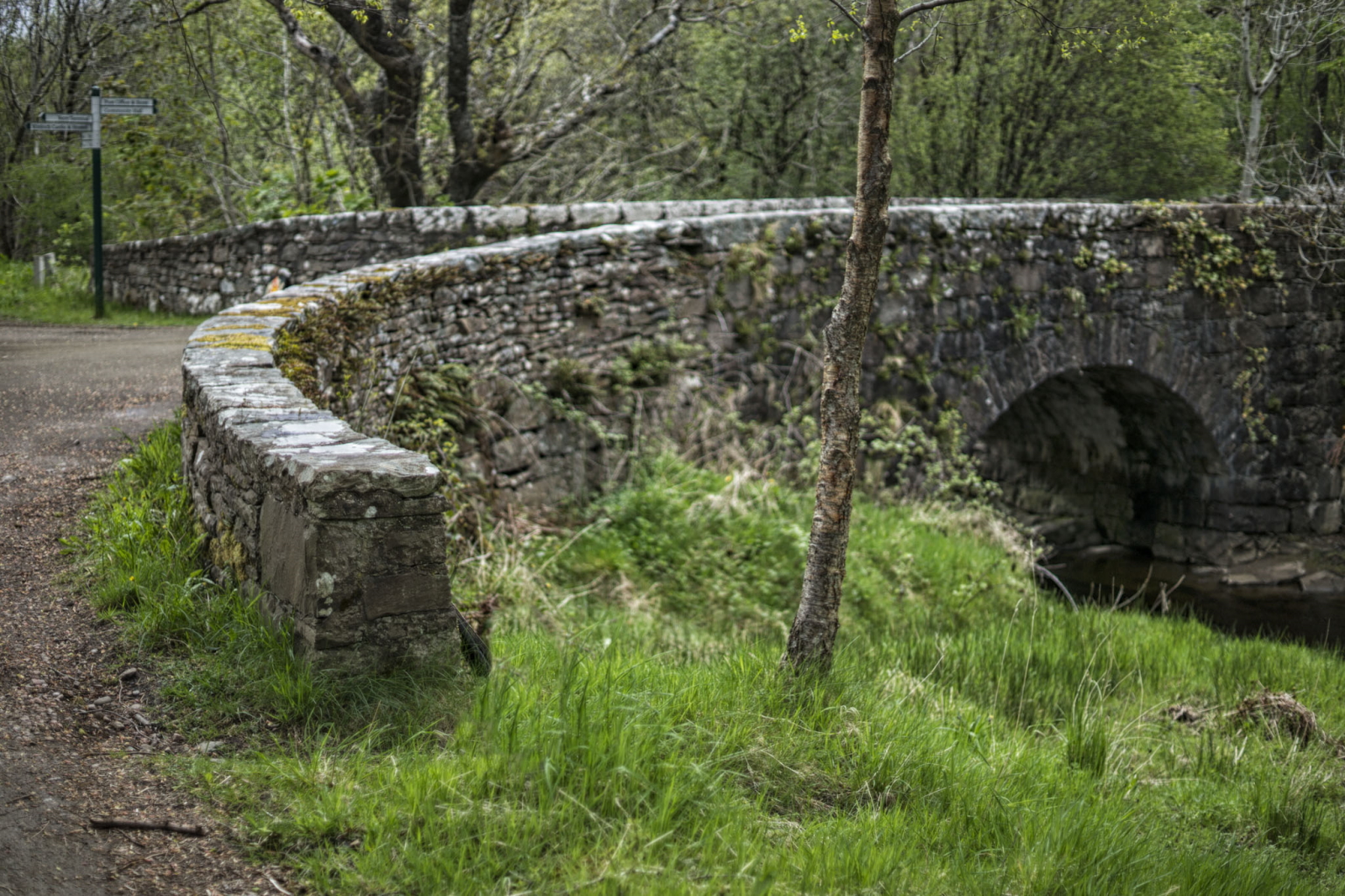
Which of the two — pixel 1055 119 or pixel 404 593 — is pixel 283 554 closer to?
pixel 404 593

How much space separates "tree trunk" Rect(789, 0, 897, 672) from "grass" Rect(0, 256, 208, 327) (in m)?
9.06

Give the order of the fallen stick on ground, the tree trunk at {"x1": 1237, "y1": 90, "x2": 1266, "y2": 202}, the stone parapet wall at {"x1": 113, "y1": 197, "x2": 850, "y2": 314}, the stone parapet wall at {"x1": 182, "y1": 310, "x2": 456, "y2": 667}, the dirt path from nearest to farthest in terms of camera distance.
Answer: the dirt path
the fallen stick on ground
the stone parapet wall at {"x1": 182, "y1": 310, "x2": 456, "y2": 667}
the stone parapet wall at {"x1": 113, "y1": 197, "x2": 850, "y2": 314}
the tree trunk at {"x1": 1237, "y1": 90, "x2": 1266, "y2": 202}

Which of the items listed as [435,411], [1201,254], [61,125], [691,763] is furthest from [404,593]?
[1201,254]

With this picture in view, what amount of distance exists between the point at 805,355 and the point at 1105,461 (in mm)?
5934

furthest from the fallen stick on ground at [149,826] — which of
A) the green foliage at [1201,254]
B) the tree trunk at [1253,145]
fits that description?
the tree trunk at [1253,145]

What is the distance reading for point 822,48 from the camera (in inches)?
649

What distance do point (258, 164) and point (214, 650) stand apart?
12766 mm

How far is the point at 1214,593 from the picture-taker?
1145cm

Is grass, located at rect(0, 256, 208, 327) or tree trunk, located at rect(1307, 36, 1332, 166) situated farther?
tree trunk, located at rect(1307, 36, 1332, 166)

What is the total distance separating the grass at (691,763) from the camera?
2578 mm

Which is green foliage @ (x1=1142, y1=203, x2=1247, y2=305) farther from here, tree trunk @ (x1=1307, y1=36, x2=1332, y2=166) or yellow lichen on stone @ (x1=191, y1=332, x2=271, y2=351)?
yellow lichen on stone @ (x1=191, y1=332, x2=271, y2=351)

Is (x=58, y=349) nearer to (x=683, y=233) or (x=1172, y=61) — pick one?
(x=683, y=233)

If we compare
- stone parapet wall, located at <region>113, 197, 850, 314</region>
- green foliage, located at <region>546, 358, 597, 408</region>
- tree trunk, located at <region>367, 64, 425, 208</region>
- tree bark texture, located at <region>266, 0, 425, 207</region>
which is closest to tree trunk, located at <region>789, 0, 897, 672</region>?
green foliage, located at <region>546, 358, 597, 408</region>

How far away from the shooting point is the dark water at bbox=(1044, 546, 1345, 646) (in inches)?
400
